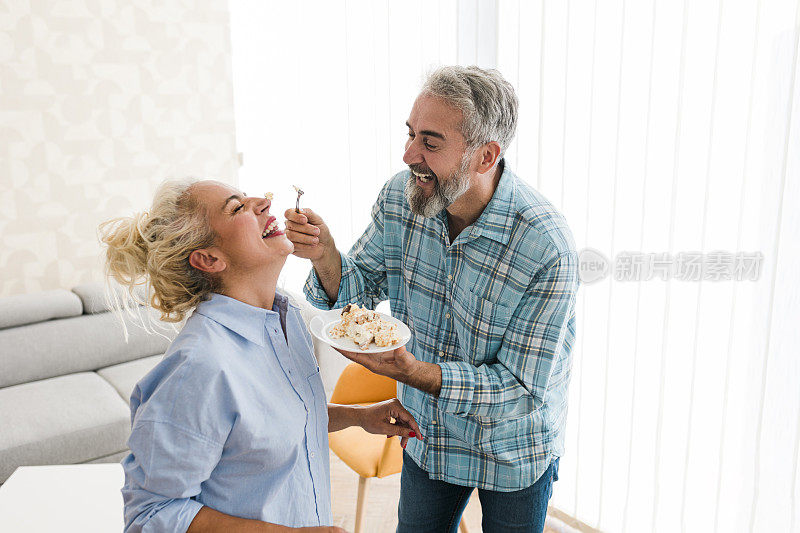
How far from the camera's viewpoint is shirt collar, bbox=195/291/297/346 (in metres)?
1.32

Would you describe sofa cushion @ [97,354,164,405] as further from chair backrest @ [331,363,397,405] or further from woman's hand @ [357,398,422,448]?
woman's hand @ [357,398,422,448]

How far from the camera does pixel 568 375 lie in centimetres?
175

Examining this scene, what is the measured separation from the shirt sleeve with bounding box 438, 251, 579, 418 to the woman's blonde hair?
599mm

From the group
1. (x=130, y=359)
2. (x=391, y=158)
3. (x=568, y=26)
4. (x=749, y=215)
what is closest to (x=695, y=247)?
(x=749, y=215)

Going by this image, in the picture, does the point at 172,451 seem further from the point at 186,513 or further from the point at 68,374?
the point at 68,374

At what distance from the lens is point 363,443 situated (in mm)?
2453

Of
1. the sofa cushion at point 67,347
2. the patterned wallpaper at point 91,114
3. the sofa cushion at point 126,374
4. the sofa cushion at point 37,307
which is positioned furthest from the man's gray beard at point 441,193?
the patterned wallpaper at point 91,114

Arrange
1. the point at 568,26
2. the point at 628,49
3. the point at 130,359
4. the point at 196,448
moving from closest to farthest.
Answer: the point at 196,448 → the point at 628,49 → the point at 568,26 → the point at 130,359

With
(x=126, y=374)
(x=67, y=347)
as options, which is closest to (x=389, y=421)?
(x=126, y=374)

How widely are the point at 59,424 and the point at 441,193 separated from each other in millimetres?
2383

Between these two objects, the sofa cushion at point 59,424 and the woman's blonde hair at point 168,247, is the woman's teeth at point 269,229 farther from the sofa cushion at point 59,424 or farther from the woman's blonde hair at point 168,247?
the sofa cushion at point 59,424

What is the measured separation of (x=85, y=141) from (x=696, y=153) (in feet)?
11.0

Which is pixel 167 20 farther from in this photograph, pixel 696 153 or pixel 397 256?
pixel 696 153

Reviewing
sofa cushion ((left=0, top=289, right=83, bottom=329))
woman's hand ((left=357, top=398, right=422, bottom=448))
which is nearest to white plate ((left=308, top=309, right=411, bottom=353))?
woman's hand ((left=357, top=398, right=422, bottom=448))
